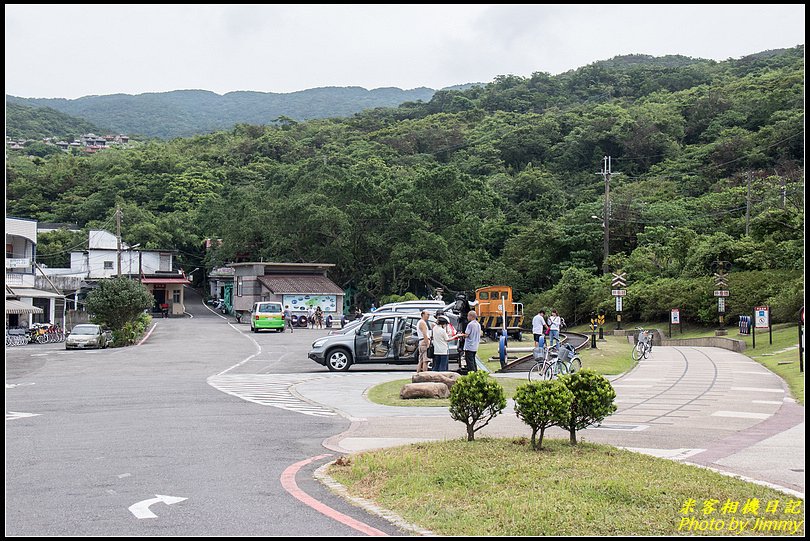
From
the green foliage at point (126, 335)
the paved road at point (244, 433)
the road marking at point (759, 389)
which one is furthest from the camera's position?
the green foliage at point (126, 335)

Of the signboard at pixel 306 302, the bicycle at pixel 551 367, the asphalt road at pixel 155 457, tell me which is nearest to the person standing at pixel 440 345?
the bicycle at pixel 551 367

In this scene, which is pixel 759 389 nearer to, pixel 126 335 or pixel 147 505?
pixel 147 505

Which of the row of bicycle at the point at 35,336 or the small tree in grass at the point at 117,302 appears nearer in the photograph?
the small tree in grass at the point at 117,302

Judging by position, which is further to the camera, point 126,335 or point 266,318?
point 266,318

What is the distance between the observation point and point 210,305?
8531 centimetres

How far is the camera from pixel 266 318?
1960 inches

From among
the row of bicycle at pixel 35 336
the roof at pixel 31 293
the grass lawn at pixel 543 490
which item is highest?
the roof at pixel 31 293

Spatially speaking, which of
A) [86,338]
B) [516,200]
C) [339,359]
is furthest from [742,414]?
[516,200]

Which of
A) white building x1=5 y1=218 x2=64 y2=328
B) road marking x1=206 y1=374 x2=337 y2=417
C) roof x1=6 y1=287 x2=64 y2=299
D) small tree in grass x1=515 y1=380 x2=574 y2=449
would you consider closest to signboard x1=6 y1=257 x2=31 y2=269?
white building x1=5 y1=218 x2=64 y2=328

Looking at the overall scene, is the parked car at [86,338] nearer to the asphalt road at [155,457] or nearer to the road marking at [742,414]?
the asphalt road at [155,457]

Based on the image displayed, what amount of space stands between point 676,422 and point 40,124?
587ft

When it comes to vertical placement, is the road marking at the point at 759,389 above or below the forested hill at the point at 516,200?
below

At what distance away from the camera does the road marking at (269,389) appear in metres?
16.5

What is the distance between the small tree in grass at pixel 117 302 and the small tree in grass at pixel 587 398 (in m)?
34.1
